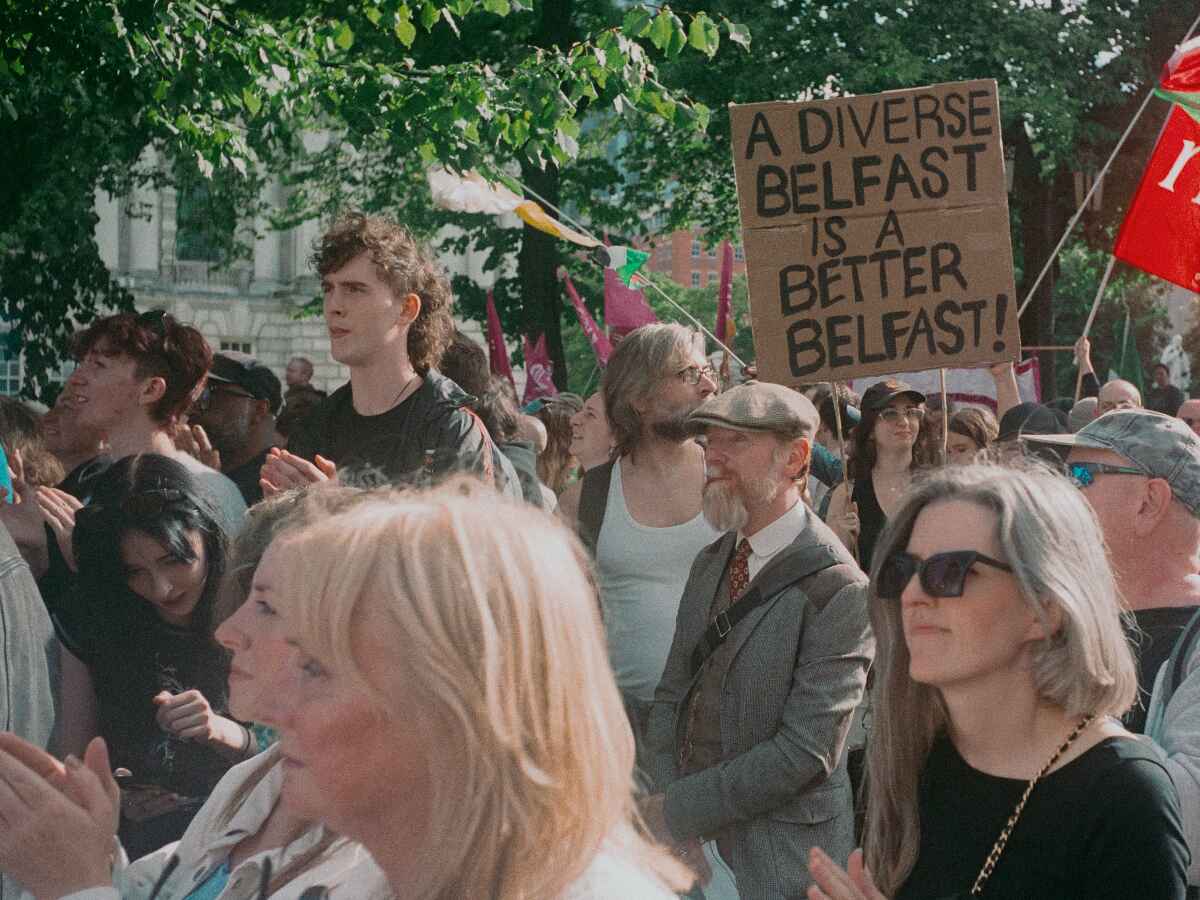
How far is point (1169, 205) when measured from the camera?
7.42m

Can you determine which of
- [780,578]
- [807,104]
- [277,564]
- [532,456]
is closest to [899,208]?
[807,104]

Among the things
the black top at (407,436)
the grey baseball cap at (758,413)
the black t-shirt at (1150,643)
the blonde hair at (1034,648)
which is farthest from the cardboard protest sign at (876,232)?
the blonde hair at (1034,648)

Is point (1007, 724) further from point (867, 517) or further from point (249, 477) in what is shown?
point (249, 477)

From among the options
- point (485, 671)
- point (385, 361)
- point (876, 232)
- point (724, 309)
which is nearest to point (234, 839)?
point (485, 671)

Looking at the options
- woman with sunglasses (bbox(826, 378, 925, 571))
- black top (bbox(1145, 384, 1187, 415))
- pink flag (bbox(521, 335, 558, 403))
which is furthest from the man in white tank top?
black top (bbox(1145, 384, 1187, 415))

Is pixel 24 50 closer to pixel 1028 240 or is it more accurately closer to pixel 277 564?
pixel 277 564

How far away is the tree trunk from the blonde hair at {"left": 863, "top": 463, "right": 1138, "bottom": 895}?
17470mm

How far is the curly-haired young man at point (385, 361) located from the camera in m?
4.44

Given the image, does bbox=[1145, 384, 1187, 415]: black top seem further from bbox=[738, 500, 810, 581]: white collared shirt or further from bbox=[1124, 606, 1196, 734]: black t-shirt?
bbox=[1124, 606, 1196, 734]: black t-shirt

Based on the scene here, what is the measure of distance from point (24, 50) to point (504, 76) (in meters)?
2.68

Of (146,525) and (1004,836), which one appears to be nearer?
(1004,836)

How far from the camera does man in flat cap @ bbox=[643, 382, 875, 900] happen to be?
3918mm

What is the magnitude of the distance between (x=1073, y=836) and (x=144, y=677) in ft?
7.05

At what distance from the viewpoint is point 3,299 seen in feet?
45.1
